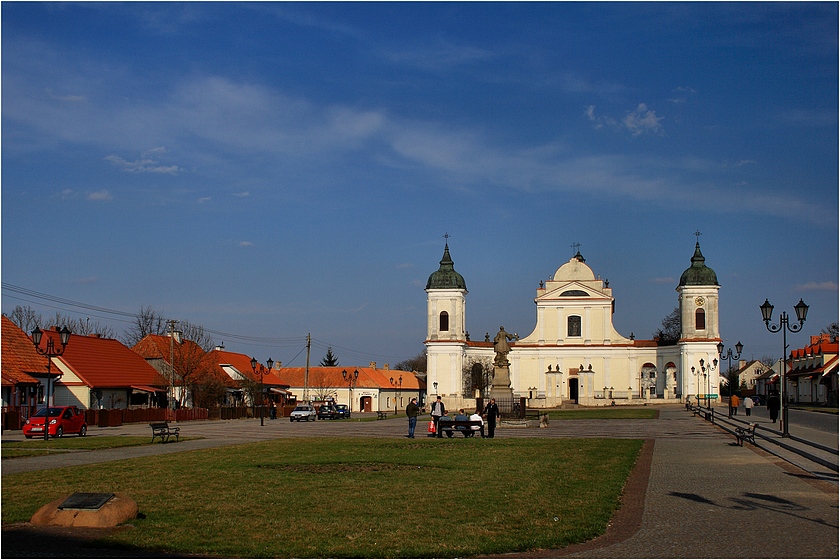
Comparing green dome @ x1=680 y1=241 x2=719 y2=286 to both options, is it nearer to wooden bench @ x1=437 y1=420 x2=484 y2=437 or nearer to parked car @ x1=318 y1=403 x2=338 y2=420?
parked car @ x1=318 y1=403 x2=338 y2=420

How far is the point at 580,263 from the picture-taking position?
102125mm

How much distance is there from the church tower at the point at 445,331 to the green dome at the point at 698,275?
2569cm

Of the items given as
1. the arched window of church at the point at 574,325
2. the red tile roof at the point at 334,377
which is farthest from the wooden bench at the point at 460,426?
the arched window of church at the point at 574,325

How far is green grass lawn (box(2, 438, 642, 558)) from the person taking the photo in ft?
33.3

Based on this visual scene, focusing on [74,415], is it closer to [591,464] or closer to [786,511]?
[591,464]

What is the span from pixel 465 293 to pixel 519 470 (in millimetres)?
86741

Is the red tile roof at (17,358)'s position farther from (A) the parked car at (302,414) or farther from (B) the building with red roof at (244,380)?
(B) the building with red roof at (244,380)

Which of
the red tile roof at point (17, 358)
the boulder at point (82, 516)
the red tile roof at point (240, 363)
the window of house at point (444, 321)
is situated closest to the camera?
the boulder at point (82, 516)

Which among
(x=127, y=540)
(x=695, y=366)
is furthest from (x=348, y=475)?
(x=695, y=366)

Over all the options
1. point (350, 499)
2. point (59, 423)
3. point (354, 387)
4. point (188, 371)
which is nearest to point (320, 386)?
point (354, 387)

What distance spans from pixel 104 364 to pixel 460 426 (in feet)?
110

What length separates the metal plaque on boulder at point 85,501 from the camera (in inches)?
429

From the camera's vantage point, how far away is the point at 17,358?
45.2 metres

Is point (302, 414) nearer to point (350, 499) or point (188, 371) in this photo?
point (188, 371)
